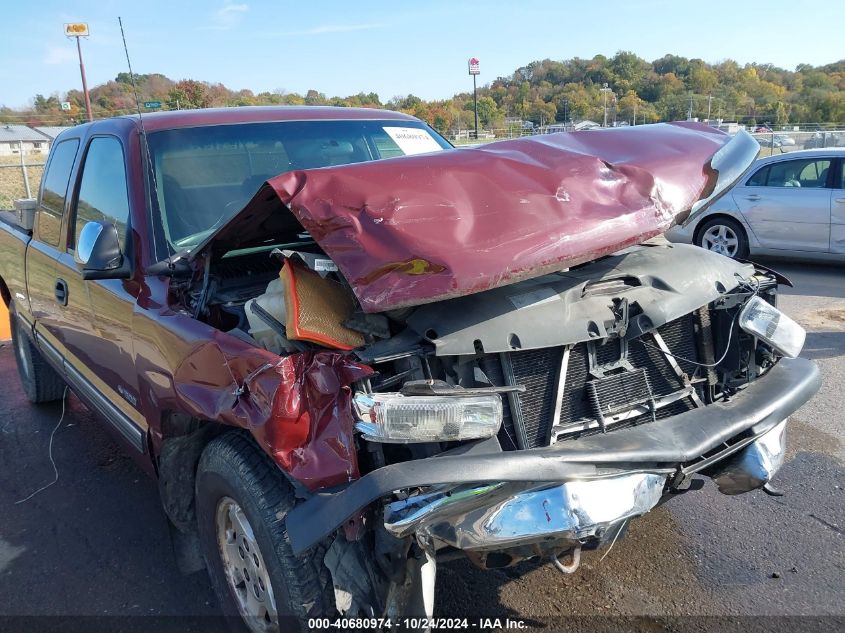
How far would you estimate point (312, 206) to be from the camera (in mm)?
2068

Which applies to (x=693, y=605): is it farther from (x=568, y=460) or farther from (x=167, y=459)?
(x=167, y=459)

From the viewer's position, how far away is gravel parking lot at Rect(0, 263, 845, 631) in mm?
2727

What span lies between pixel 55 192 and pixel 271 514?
10.2 ft

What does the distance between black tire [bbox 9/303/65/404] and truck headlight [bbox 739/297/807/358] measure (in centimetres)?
483

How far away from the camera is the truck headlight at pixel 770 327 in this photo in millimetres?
2607

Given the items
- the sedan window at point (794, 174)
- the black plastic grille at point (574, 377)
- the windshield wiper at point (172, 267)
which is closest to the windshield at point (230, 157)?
the windshield wiper at point (172, 267)

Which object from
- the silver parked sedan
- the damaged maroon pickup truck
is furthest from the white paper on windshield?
the silver parked sedan

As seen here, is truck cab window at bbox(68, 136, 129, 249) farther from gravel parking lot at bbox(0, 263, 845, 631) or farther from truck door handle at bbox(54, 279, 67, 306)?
gravel parking lot at bbox(0, 263, 845, 631)

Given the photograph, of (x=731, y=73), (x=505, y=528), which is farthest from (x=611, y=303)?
(x=731, y=73)

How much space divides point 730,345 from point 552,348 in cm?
89

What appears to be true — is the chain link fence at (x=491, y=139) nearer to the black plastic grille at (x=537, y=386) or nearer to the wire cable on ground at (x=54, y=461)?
the wire cable on ground at (x=54, y=461)

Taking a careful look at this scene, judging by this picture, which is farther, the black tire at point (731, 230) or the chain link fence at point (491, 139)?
the chain link fence at point (491, 139)

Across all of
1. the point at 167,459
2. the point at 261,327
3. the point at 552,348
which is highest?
the point at 261,327

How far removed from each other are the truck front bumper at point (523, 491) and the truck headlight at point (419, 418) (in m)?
0.07
